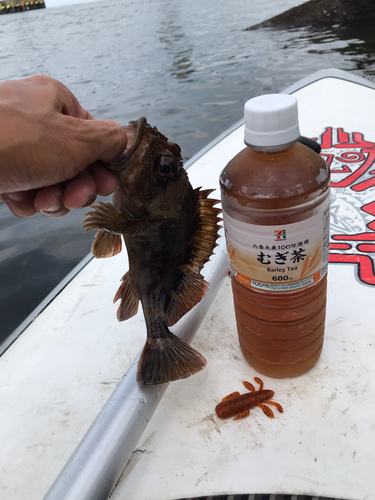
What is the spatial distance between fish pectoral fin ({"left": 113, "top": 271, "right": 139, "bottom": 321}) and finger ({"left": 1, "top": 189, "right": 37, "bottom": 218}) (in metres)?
0.56

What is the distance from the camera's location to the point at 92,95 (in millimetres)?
11930

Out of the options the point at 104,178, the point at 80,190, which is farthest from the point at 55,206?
the point at 104,178

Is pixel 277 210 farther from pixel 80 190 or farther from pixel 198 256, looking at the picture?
pixel 80 190

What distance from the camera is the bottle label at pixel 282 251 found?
1265mm

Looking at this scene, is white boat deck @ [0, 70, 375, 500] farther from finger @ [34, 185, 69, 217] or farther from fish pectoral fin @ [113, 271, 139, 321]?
finger @ [34, 185, 69, 217]

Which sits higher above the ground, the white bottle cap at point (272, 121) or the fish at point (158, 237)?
the white bottle cap at point (272, 121)

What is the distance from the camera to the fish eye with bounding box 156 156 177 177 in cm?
140

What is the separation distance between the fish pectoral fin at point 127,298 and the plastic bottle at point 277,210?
19.0 inches

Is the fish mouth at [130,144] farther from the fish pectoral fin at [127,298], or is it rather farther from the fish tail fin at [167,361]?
the fish tail fin at [167,361]

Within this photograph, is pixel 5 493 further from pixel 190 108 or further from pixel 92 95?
pixel 92 95

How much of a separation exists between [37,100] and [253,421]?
1.51 metres

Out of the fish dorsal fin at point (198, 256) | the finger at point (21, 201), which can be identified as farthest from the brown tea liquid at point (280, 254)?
the finger at point (21, 201)

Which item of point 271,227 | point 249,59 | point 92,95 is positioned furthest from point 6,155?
point 249,59

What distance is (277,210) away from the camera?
4.22 ft
